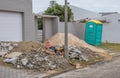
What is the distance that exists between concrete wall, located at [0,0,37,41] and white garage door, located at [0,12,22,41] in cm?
33

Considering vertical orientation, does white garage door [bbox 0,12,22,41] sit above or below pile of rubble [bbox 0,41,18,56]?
above

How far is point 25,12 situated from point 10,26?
1.77 metres

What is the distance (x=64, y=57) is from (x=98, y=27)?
1293 centimetres

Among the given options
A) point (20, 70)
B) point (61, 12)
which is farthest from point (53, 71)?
point (61, 12)

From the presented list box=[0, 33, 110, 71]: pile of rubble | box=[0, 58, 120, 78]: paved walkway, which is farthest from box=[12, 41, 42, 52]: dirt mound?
box=[0, 58, 120, 78]: paved walkway

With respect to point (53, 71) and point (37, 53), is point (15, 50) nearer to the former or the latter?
point (37, 53)

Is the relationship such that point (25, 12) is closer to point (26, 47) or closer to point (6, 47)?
point (6, 47)

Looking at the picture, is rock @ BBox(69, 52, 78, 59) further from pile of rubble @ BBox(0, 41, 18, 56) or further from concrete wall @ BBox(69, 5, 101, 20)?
concrete wall @ BBox(69, 5, 101, 20)

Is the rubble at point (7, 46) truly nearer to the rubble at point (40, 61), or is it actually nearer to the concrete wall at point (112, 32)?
the rubble at point (40, 61)

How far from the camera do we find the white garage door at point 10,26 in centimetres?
1927

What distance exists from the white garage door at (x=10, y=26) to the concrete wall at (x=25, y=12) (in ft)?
1.09

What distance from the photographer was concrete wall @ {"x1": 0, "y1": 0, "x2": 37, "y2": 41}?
779 inches

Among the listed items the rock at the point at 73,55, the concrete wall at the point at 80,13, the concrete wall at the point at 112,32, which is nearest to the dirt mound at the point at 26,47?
the rock at the point at 73,55

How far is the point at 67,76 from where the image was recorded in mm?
12016
